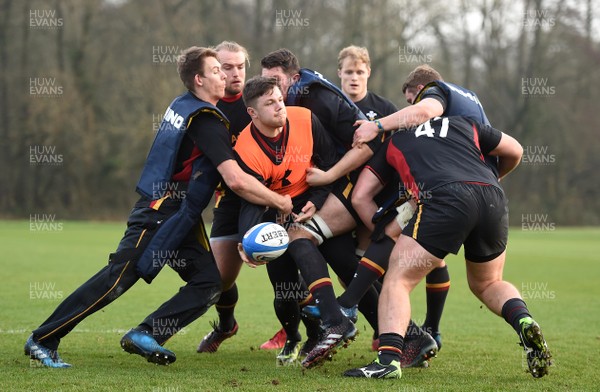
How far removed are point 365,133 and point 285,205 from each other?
0.84 meters

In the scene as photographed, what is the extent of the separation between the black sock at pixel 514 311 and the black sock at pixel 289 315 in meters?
1.80

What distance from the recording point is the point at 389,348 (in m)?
5.27

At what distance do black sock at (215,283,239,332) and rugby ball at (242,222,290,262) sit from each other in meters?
1.46

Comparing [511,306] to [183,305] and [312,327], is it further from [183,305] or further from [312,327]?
[183,305]

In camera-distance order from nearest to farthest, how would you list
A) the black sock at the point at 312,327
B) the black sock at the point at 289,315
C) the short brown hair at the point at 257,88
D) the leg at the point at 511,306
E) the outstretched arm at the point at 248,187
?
the leg at the point at 511,306 → the outstretched arm at the point at 248,187 → the short brown hair at the point at 257,88 → the black sock at the point at 312,327 → the black sock at the point at 289,315

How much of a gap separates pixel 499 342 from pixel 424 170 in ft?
8.98

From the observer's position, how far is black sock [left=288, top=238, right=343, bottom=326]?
5.59 meters

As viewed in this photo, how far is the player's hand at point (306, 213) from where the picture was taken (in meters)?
5.96

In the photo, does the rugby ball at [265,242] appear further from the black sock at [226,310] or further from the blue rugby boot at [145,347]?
the black sock at [226,310]

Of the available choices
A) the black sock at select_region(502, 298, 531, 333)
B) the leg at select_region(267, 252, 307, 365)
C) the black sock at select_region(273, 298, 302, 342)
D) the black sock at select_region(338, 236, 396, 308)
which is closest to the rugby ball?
the leg at select_region(267, 252, 307, 365)

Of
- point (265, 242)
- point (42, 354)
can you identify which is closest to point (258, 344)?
point (265, 242)

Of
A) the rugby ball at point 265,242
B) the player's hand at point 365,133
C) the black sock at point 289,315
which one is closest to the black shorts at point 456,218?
the player's hand at point 365,133

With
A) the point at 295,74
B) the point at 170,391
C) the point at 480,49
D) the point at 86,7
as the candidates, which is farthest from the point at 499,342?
the point at 480,49

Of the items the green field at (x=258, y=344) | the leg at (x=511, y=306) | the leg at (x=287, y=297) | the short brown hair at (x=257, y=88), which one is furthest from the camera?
the leg at (x=287, y=297)
